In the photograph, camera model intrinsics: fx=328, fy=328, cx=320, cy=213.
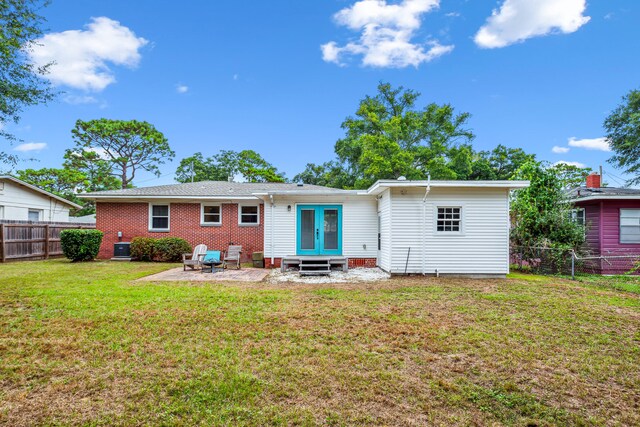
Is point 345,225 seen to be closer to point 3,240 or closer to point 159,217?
point 159,217

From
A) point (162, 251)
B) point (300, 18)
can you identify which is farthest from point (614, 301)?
point (300, 18)

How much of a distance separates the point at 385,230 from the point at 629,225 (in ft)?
30.0

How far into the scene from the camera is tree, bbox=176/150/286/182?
3353cm

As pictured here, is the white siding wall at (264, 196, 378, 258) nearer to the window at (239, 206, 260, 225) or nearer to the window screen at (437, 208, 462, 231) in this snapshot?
the window at (239, 206, 260, 225)

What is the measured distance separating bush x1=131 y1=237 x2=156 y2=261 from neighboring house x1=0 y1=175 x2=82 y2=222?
22.6ft

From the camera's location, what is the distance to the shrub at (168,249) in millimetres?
13398

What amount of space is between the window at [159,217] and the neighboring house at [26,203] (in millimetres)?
6806

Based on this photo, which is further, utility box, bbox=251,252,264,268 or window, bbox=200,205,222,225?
window, bbox=200,205,222,225

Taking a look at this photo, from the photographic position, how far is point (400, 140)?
27.5 m

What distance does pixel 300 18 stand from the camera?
50.8 feet

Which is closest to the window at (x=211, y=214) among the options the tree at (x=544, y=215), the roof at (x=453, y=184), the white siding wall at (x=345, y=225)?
the white siding wall at (x=345, y=225)

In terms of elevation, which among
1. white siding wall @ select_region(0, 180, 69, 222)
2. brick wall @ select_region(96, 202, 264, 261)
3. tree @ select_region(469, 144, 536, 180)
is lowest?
brick wall @ select_region(96, 202, 264, 261)

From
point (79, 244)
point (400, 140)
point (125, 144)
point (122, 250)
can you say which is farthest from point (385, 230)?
point (125, 144)

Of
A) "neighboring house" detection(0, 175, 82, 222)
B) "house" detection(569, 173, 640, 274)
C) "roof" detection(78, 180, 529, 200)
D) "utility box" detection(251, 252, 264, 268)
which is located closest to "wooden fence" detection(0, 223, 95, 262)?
"neighboring house" detection(0, 175, 82, 222)
